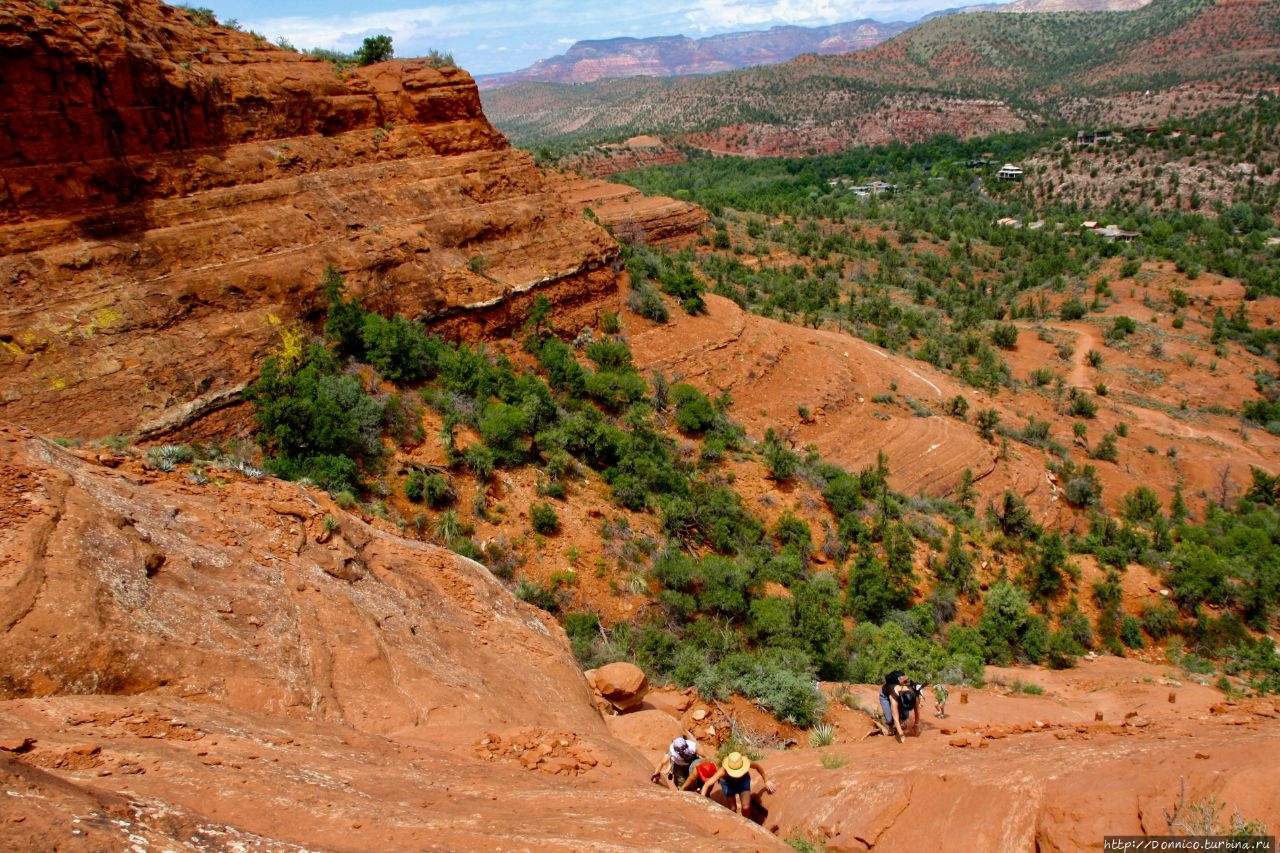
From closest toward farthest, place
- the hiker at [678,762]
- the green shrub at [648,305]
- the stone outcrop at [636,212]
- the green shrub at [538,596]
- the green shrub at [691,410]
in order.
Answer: the hiker at [678,762]
the green shrub at [538,596]
the green shrub at [691,410]
the green shrub at [648,305]
the stone outcrop at [636,212]

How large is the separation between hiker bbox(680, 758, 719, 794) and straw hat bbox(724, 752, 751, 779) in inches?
12.5

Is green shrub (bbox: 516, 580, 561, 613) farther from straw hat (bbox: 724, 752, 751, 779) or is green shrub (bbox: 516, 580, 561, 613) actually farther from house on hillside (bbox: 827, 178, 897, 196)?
house on hillside (bbox: 827, 178, 897, 196)

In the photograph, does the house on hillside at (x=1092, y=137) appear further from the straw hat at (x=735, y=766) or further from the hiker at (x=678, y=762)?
the straw hat at (x=735, y=766)

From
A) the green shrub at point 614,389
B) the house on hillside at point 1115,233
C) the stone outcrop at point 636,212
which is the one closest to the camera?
the green shrub at point 614,389

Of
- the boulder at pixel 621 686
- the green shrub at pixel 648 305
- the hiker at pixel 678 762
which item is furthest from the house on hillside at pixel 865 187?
the hiker at pixel 678 762

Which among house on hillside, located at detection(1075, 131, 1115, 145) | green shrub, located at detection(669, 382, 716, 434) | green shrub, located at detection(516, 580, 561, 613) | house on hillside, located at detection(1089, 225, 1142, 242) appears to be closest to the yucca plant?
green shrub, located at detection(516, 580, 561, 613)

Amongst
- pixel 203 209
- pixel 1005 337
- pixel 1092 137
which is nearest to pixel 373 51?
pixel 203 209

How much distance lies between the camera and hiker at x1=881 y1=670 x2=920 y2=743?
9852 millimetres

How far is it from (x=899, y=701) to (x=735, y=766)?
12.8ft

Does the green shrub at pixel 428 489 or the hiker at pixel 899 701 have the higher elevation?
the green shrub at pixel 428 489

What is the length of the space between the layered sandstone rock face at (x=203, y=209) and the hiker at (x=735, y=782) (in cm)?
1197

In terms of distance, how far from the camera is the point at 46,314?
12.9 m

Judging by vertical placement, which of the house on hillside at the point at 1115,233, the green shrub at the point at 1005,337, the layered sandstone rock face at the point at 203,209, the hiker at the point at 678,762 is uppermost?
the layered sandstone rock face at the point at 203,209

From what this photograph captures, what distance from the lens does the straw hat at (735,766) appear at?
7.11 meters
